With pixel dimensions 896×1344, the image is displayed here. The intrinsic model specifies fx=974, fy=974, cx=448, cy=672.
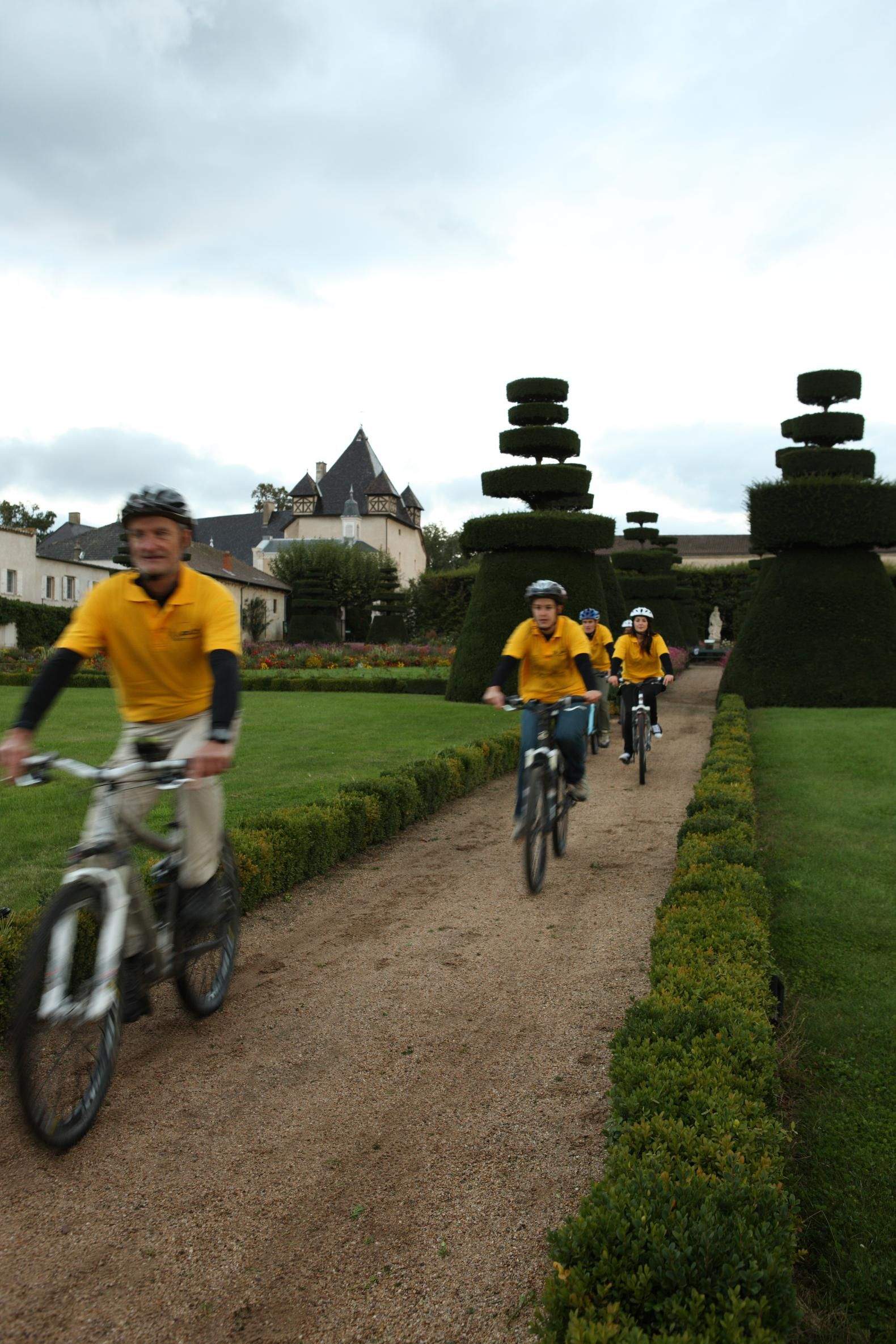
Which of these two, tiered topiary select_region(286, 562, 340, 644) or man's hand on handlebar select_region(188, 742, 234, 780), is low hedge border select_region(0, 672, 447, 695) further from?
tiered topiary select_region(286, 562, 340, 644)

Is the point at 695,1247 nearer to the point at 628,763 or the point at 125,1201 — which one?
the point at 125,1201

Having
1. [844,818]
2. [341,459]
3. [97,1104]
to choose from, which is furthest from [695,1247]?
[341,459]

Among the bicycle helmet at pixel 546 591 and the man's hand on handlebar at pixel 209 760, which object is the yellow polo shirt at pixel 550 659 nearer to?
the bicycle helmet at pixel 546 591

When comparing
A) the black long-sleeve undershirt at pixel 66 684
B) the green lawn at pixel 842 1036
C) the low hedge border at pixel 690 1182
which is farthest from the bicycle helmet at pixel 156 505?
the green lawn at pixel 842 1036

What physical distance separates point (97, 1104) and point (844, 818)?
6.94 m

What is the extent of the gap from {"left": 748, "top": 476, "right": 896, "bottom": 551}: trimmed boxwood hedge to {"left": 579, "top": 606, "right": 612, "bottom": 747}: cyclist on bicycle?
287 inches

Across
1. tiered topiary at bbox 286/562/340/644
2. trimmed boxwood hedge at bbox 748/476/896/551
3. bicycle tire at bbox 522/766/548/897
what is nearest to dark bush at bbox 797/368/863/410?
trimmed boxwood hedge at bbox 748/476/896/551

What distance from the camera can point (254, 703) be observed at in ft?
65.1

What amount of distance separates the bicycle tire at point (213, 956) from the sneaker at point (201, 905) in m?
0.03

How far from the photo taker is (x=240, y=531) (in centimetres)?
8625

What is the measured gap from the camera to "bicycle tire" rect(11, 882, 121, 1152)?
A: 9.77ft

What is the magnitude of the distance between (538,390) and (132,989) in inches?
883

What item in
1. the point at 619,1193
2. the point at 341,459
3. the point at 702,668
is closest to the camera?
the point at 619,1193

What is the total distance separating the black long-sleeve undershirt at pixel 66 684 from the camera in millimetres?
3393
